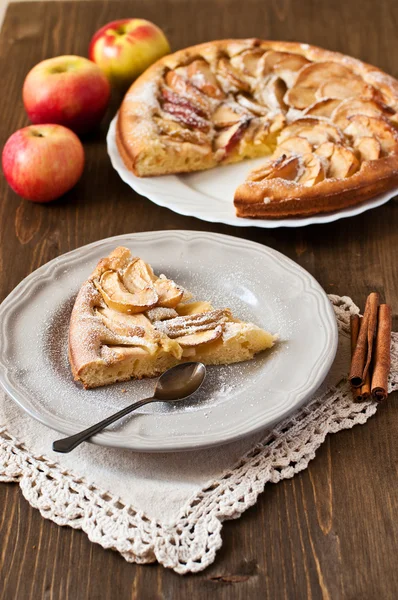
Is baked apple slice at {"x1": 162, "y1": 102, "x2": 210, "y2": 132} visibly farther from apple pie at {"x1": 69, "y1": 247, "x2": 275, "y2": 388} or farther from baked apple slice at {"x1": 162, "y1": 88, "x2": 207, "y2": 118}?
apple pie at {"x1": 69, "y1": 247, "x2": 275, "y2": 388}

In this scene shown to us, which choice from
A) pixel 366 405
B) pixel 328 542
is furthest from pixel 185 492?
pixel 366 405

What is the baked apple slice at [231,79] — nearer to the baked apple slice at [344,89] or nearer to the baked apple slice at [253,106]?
the baked apple slice at [253,106]

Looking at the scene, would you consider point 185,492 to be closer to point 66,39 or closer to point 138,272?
point 138,272

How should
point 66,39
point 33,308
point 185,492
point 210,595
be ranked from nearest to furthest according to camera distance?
point 210,595 → point 185,492 → point 33,308 → point 66,39

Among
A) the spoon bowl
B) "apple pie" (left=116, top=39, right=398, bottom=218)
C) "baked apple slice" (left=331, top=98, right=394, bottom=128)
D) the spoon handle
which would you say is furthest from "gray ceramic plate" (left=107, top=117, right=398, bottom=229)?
the spoon handle

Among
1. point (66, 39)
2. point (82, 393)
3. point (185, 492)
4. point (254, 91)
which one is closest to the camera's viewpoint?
point (185, 492)

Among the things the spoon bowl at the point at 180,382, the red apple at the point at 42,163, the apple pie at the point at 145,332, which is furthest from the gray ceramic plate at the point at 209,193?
the spoon bowl at the point at 180,382

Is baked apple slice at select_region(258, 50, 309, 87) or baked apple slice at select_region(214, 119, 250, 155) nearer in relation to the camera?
baked apple slice at select_region(214, 119, 250, 155)
